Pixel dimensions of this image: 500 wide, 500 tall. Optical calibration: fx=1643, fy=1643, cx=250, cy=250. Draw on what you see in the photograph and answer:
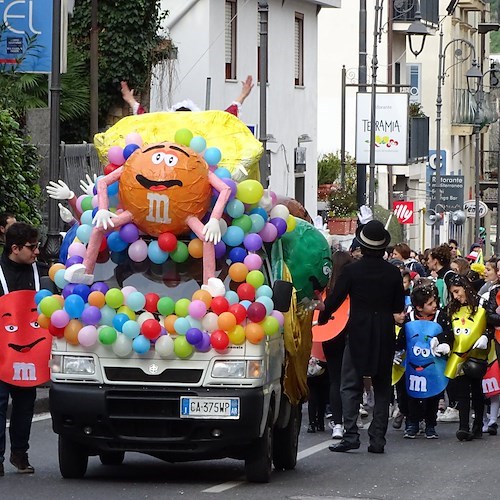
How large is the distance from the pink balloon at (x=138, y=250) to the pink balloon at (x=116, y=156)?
2.01 feet

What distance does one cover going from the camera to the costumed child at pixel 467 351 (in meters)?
15.9

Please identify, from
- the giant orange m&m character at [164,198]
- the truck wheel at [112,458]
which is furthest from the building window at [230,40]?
the giant orange m&m character at [164,198]

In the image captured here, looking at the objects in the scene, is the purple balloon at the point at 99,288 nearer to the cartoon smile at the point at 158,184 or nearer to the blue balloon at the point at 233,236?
the cartoon smile at the point at 158,184

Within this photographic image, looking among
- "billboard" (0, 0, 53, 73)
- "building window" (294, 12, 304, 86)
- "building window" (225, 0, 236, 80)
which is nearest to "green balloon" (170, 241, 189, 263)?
"billboard" (0, 0, 53, 73)

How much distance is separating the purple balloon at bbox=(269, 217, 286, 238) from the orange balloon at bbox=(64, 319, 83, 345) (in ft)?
5.61

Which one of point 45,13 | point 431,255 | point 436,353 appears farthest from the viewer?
point 45,13

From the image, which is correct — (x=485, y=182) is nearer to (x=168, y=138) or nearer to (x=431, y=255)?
(x=431, y=255)

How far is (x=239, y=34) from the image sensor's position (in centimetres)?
3734

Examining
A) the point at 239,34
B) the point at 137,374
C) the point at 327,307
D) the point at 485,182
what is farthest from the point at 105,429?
the point at 485,182

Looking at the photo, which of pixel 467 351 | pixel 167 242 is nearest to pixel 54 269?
pixel 167 242

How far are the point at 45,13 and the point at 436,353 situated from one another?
9402 millimetres

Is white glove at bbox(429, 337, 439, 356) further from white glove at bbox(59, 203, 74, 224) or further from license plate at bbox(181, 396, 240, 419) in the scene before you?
license plate at bbox(181, 396, 240, 419)

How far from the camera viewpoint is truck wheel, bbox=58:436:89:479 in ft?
38.0

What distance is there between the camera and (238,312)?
11.2 meters
